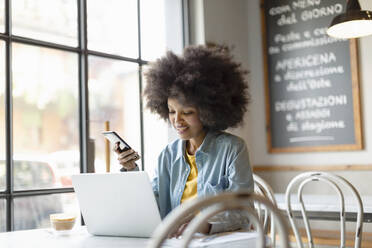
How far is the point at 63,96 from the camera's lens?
8.41 feet

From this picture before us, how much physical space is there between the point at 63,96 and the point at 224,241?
1614 millimetres

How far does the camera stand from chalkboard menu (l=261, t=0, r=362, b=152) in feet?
10.7

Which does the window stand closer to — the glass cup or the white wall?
the white wall

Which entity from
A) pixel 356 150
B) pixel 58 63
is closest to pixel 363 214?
pixel 356 150

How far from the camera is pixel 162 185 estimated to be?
1704 mm

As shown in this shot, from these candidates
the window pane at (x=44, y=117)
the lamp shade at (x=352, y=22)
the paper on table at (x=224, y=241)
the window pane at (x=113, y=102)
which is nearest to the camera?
the paper on table at (x=224, y=241)

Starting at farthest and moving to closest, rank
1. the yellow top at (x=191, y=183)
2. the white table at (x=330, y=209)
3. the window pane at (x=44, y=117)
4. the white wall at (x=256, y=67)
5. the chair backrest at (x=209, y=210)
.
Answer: the white wall at (x=256, y=67) → the window pane at (x=44, y=117) → the white table at (x=330, y=209) → the yellow top at (x=191, y=183) → the chair backrest at (x=209, y=210)

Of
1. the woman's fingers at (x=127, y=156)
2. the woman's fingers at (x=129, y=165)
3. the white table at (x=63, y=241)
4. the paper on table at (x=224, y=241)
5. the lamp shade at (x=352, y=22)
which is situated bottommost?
the white table at (x=63, y=241)

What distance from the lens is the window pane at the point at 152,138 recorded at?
3.07 metres

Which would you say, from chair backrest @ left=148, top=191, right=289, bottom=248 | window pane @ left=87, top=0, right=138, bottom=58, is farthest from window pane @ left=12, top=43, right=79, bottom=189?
chair backrest @ left=148, top=191, right=289, bottom=248

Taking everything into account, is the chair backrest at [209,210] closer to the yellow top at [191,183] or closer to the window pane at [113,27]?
the yellow top at [191,183]

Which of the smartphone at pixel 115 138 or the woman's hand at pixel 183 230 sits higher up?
the smartphone at pixel 115 138

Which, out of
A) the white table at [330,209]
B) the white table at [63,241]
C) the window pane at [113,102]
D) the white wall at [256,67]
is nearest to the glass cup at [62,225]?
the white table at [63,241]

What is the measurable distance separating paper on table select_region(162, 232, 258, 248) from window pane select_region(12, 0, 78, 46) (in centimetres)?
157
